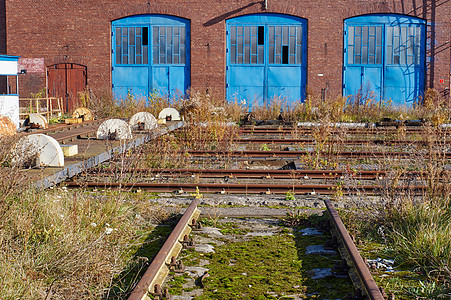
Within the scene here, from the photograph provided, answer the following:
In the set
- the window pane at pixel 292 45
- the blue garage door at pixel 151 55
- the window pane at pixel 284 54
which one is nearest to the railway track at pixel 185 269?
the window pane at pixel 284 54

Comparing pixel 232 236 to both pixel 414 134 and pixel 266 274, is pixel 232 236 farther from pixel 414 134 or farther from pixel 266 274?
pixel 414 134

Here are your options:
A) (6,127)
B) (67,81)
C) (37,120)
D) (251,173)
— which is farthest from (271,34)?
(251,173)

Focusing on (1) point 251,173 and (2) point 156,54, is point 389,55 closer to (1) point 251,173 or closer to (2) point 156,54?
(2) point 156,54

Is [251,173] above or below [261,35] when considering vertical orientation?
below

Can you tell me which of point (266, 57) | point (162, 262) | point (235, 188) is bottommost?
point (162, 262)

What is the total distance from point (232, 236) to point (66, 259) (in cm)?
223

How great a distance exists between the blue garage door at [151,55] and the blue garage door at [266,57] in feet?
8.08

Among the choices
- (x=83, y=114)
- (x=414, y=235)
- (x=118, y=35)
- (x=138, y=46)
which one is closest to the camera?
(x=414, y=235)

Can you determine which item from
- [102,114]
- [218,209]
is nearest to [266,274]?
[218,209]

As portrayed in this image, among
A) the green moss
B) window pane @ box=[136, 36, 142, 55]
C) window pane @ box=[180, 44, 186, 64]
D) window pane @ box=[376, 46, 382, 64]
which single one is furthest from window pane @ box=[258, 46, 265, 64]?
the green moss

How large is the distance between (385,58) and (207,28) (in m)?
9.10

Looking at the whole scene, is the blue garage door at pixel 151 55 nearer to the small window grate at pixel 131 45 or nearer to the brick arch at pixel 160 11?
the small window grate at pixel 131 45

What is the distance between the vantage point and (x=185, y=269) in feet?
16.8

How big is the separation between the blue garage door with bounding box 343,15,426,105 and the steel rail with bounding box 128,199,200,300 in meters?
22.5
